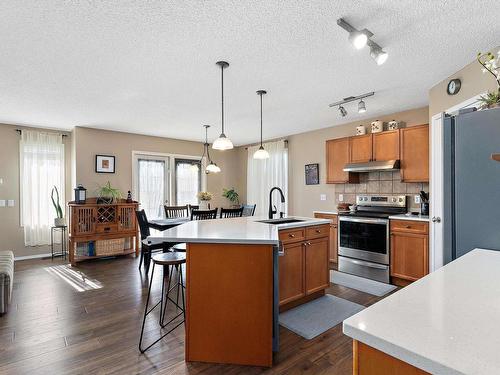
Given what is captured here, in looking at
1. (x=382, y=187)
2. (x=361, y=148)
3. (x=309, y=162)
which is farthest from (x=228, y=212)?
(x=382, y=187)

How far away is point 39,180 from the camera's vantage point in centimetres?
505

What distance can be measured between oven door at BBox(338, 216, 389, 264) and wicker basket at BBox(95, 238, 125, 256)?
3.85m

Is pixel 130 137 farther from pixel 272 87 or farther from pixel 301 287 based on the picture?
pixel 301 287

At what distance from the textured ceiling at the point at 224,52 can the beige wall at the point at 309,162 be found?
47.2 inches

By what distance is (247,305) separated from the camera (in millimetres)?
1952

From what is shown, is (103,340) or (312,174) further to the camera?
(312,174)

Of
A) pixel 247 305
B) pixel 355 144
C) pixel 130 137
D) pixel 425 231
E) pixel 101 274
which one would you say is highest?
pixel 130 137

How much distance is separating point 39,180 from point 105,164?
1142 millimetres

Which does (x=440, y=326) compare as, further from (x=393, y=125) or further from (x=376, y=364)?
(x=393, y=125)

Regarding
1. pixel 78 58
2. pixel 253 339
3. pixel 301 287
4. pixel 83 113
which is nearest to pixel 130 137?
pixel 83 113

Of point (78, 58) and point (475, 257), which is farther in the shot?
point (78, 58)

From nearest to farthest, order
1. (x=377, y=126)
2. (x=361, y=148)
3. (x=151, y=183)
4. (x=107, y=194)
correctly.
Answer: (x=377, y=126), (x=361, y=148), (x=107, y=194), (x=151, y=183)

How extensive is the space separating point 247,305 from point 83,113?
12.6ft

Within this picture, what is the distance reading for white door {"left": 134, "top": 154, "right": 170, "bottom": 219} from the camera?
227 inches
